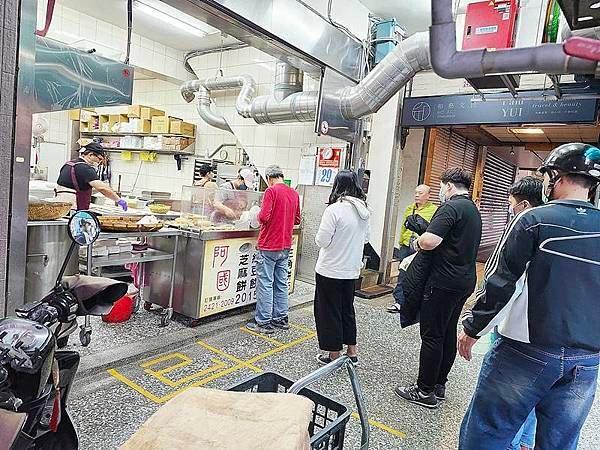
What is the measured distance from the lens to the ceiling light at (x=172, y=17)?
222 inches

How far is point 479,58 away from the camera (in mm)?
1081

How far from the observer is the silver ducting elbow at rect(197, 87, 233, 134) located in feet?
23.5

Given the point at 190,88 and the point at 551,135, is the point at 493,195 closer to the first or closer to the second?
the point at 551,135

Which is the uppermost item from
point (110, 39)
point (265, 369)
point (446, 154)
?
point (110, 39)

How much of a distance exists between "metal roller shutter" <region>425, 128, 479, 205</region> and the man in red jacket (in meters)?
3.18

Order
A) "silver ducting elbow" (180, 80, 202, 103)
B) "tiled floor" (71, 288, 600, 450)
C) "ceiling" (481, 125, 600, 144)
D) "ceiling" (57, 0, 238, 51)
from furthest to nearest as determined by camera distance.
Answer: "silver ducting elbow" (180, 80, 202, 103)
"ceiling" (481, 125, 600, 144)
"ceiling" (57, 0, 238, 51)
"tiled floor" (71, 288, 600, 450)

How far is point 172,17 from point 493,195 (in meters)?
8.74

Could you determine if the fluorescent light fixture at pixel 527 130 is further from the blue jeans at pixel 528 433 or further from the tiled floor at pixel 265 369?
the blue jeans at pixel 528 433

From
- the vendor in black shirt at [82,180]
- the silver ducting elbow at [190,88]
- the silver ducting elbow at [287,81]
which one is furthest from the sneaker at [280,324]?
the silver ducting elbow at [190,88]

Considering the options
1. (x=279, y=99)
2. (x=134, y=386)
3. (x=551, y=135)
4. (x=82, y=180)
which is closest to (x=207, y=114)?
(x=279, y=99)

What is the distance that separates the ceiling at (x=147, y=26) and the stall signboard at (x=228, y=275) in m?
3.67

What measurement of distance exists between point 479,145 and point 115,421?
8276 mm

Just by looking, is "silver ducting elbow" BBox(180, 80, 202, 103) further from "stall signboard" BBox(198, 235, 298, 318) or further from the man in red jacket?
"stall signboard" BBox(198, 235, 298, 318)

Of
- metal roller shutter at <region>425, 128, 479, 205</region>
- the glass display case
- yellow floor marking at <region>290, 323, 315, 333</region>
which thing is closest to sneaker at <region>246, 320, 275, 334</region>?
yellow floor marking at <region>290, 323, 315, 333</region>
